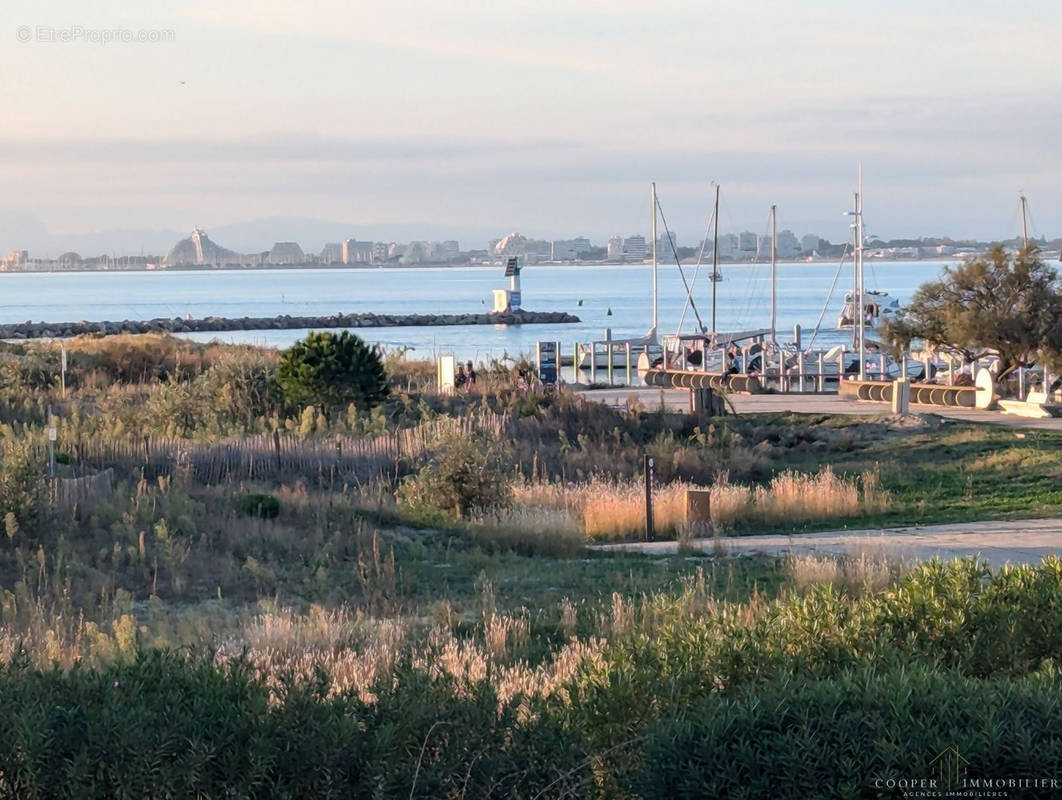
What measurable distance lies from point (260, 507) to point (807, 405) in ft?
65.5

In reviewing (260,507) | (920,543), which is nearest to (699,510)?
(920,543)

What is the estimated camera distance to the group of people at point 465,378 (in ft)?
103

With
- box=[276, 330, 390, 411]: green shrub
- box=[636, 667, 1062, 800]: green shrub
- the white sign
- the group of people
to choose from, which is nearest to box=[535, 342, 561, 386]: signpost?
the group of people

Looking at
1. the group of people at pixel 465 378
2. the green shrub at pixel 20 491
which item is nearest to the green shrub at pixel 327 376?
the group of people at pixel 465 378

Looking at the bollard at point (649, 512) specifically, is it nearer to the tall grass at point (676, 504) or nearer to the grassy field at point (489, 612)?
A: the tall grass at point (676, 504)

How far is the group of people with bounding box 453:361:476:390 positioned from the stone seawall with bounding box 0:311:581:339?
50205mm

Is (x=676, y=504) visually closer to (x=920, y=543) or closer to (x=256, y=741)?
(x=920, y=543)

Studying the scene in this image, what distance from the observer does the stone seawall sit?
84.8 metres

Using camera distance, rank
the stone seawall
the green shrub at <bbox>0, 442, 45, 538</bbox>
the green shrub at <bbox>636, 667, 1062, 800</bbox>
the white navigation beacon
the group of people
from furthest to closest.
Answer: the white navigation beacon
the stone seawall
the group of people
the green shrub at <bbox>0, 442, 45, 538</bbox>
the green shrub at <bbox>636, 667, 1062, 800</bbox>

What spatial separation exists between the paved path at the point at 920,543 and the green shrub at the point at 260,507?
3.56 m

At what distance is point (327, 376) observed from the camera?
2622 centimetres

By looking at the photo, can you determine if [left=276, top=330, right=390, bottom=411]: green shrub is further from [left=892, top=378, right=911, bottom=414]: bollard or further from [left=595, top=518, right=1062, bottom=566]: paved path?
[left=595, top=518, right=1062, bottom=566]: paved path

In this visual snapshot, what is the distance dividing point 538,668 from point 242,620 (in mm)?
3179

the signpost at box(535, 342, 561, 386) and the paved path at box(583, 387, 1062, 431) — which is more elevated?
the signpost at box(535, 342, 561, 386)
